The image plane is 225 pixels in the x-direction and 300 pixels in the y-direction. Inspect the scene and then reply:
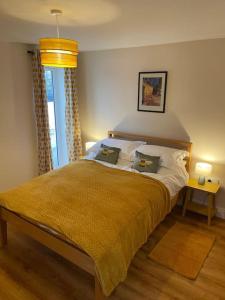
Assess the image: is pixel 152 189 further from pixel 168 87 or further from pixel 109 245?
pixel 168 87

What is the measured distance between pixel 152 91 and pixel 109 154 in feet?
3.89

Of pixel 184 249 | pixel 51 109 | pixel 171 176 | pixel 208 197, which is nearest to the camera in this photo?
pixel 184 249

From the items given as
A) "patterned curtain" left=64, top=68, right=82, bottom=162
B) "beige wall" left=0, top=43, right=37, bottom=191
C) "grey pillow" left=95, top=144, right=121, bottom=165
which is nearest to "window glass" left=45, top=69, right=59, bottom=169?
"patterned curtain" left=64, top=68, right=82, bottom=162

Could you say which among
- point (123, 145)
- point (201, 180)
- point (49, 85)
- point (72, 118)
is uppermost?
point (49, 85)

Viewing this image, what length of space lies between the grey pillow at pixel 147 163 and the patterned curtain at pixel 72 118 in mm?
1633

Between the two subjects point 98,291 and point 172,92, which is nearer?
point 98,291

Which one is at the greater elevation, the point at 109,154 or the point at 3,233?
the point at 109,154

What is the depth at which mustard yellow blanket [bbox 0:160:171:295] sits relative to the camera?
189 cm

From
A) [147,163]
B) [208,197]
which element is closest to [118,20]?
[147,163]

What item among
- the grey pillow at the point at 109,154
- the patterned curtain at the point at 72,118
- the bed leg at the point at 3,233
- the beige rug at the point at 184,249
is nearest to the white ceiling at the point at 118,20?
the patterned curtain at the point at 72,118

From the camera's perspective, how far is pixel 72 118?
14.5ft

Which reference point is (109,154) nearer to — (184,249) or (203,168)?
(203,168)

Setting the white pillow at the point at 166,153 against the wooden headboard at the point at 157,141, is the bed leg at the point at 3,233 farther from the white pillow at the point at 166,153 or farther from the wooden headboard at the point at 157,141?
the wooden headboard at the point at 157,141

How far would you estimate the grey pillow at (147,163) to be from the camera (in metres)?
3.16
